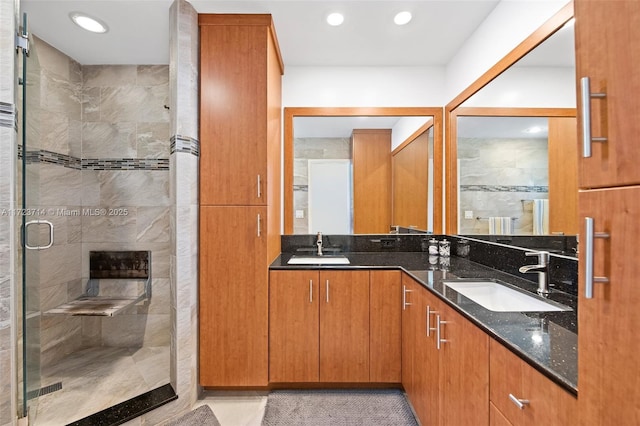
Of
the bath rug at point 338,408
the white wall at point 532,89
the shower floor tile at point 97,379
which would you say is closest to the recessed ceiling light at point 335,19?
the white wall at point 532,89

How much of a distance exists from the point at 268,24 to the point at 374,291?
1959 mm

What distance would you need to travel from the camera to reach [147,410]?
1.65 meters

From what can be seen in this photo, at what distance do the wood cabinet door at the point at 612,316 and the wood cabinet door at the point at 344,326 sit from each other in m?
1.43

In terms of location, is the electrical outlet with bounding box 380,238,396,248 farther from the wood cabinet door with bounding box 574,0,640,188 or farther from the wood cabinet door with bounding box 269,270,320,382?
the wood cabinet door with bounding box 574,0,640,188

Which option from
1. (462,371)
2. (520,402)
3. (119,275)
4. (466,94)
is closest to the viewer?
(520,402)

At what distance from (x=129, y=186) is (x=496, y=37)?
9.88 ft

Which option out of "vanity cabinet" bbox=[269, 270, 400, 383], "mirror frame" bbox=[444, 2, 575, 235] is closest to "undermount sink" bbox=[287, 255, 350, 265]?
"vanity cabinet" bbox=[269, 270, 400, 383]

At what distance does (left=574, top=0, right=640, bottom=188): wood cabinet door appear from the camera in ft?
1.64

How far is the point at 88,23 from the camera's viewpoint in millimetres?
1981

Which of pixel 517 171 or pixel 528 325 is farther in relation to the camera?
pixel 517 171

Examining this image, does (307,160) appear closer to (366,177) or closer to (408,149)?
(366,177)

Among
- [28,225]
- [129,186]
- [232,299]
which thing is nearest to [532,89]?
[232,299]

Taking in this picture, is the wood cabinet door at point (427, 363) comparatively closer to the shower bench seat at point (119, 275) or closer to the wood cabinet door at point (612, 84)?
the wood cabinet door at point (612, 84)

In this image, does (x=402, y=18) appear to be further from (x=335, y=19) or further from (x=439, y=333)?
(x=439, y=333)
